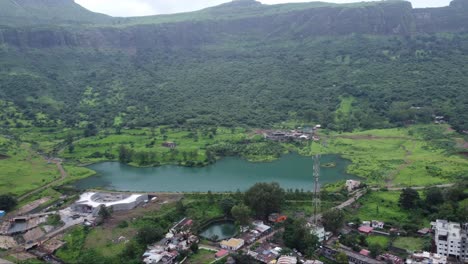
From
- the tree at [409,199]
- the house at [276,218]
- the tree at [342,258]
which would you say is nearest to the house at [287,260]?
the tree at [342,258]

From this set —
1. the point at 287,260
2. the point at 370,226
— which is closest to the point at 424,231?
the point at 370,226

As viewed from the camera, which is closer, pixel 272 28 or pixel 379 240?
pixel 379 240

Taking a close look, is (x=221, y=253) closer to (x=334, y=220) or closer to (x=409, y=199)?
(x=334, y=220)

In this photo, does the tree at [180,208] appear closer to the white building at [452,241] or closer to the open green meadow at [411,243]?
the open green meadow at [411,243]

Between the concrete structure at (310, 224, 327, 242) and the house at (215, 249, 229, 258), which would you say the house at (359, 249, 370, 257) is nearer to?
the concrete structure at (310, 224, 327, 242)

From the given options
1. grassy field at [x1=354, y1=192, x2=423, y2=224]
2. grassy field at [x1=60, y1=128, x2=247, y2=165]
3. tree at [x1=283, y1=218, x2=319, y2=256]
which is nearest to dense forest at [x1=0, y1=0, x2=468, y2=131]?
grassy field at [x1=60, y1=128, x2=247, y2=165]

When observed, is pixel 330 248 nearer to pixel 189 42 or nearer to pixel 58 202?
pixel 58 202
